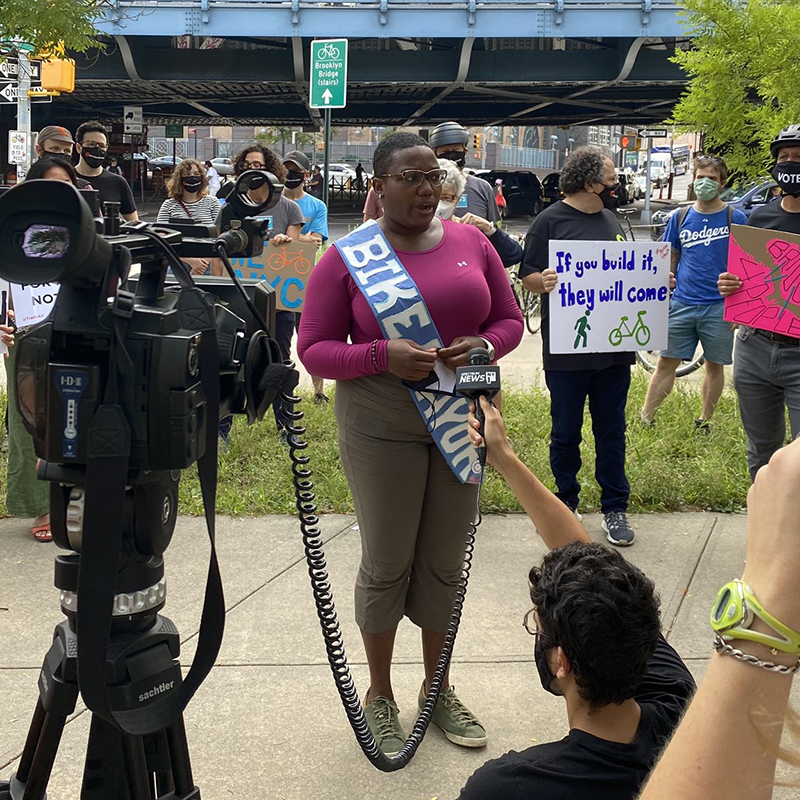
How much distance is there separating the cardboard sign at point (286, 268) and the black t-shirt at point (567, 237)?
2.14m

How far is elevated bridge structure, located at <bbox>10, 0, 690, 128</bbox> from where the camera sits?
27.5 meters

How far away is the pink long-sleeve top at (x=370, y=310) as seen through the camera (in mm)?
3232

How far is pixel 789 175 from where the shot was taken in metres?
4.51

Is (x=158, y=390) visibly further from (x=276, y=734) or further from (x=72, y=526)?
(x=276, y=734)

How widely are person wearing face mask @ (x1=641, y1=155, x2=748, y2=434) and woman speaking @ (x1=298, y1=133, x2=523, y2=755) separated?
3.73 m

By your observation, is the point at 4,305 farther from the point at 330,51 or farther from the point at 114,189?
the point at 330,51

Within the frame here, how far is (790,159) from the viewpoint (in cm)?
454

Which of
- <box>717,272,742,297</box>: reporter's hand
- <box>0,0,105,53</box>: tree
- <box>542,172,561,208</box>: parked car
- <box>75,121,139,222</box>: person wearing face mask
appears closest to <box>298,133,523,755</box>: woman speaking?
<box>717,272,742,297</box>: reporter's hand

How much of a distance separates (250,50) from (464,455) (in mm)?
32651

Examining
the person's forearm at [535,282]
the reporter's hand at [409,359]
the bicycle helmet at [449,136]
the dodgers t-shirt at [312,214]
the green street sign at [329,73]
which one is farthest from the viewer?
the green street sign at [329,73]

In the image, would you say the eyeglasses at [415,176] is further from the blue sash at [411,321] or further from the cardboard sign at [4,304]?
the cardboard sign at [4,304]

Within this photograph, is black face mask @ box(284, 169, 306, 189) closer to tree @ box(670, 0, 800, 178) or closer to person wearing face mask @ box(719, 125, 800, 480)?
→ tree @ box(670, 0, 800, 178)

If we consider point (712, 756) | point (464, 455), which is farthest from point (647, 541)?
point (712, 756)

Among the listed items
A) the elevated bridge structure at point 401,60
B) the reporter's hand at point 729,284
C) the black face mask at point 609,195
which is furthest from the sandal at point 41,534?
the elevated bridge structure at point 401,60
